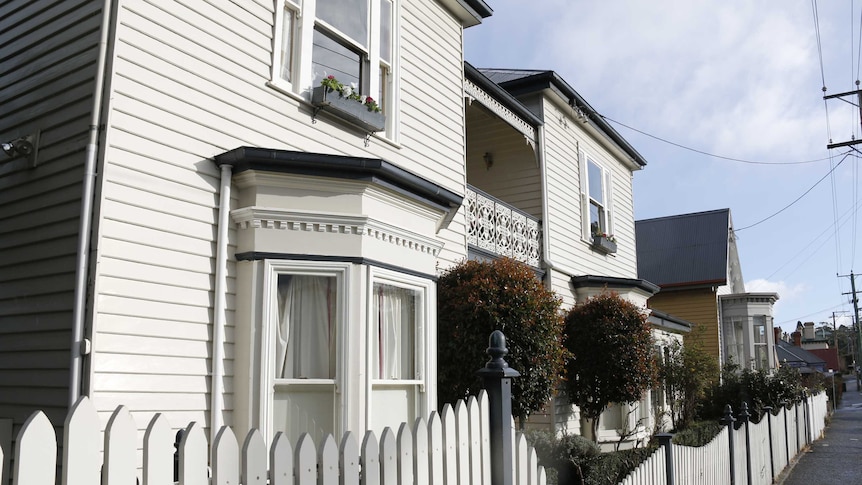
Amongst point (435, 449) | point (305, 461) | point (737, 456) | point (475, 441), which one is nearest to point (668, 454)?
point (737, 456)

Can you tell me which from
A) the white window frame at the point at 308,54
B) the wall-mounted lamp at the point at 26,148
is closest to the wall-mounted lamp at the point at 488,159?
the white window frame at the point at 308,54

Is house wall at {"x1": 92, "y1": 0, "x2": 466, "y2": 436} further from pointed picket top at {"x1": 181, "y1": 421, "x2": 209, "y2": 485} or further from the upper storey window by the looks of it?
pointed picket top at {"x1": 181, "y1": 421, "x2": 209, "y2": 485}

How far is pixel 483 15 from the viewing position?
12.1 m

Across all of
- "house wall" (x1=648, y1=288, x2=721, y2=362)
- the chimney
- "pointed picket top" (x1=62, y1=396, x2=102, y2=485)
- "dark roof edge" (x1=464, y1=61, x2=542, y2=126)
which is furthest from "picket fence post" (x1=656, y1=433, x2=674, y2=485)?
the chimney

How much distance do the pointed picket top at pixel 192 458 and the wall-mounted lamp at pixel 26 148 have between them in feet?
17.4

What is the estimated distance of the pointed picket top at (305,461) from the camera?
276cm

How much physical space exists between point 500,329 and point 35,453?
25.2 feet

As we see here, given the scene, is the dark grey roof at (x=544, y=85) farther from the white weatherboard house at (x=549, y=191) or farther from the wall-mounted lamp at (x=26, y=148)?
the wall-mounted lamp at (x=26, y=148)

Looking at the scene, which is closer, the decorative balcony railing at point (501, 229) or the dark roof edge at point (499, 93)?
the decorative balcony railing at point (501, 229)

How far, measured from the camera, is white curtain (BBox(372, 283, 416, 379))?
748cm

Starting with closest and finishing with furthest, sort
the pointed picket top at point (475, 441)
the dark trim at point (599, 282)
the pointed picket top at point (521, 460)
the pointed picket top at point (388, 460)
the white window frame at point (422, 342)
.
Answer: the pointed picket top at point (388, 460)
the pointed picket top at point (475, 441)
the pointed picket top at point (521, 460)
the white window frame at point (422, 342)
the dark trim at point (599, 282)

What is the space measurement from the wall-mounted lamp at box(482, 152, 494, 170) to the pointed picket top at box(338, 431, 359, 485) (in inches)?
526

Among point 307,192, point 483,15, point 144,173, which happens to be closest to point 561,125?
point 483,15

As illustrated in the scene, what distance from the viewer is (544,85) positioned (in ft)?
49.5
